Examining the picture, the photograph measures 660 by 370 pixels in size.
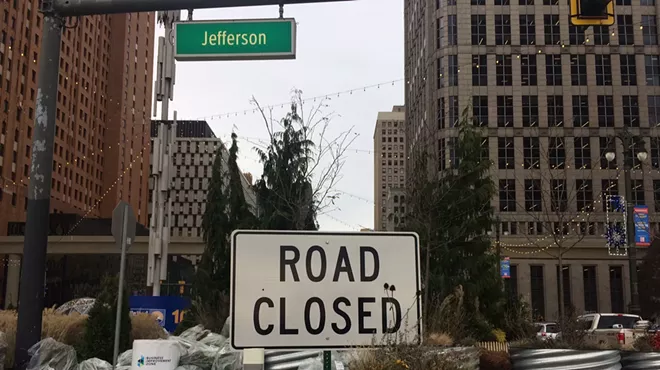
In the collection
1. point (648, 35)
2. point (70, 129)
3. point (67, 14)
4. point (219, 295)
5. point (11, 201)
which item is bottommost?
point (219, 295)

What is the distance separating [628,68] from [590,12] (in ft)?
218

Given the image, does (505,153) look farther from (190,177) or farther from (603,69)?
(190,177)

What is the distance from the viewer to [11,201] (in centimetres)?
6850

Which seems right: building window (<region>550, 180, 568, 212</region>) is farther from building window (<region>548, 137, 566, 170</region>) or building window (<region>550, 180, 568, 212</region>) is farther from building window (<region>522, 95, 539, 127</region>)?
building window (<region>522, 95, 539, 127</region>)

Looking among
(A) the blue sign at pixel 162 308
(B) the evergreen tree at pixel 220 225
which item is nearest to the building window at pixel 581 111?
(B) the evergreen tree at pixel 220 225

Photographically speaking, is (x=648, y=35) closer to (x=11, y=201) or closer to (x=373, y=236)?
(x=11, y=201)

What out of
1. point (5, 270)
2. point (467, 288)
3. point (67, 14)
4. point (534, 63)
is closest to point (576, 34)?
point (534, 63)

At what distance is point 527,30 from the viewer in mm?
68500

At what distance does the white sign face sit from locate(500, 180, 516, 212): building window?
6268cm

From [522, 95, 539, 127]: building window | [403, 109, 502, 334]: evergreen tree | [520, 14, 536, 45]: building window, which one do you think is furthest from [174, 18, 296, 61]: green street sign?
[520, 14, 536, 45]: building window

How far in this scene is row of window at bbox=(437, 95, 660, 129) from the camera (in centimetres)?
6662

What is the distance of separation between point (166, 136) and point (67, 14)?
35.7 feet

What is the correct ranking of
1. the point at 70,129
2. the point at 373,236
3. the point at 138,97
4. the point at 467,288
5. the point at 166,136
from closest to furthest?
the point at 373,236
the point at 166,136
the point at 467,288
the point at 70,129
the point at 138,97

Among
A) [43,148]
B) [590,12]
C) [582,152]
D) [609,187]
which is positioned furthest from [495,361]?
[582,152]
